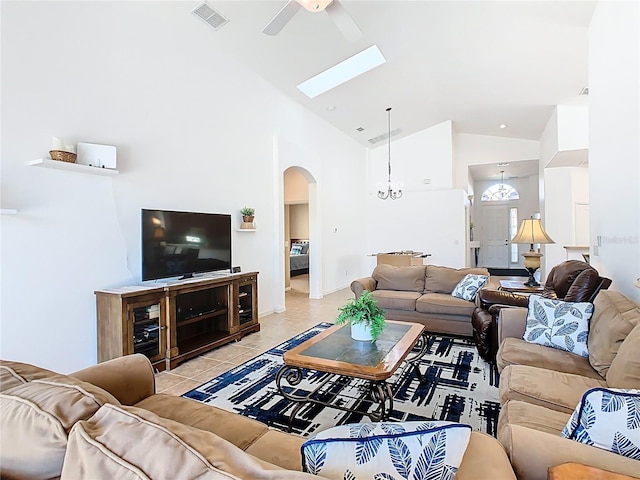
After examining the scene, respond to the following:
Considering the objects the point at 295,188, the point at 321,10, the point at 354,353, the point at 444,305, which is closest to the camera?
the point at 354,353

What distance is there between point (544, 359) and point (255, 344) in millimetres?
2965

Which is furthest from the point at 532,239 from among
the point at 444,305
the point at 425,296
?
the point at 425,296

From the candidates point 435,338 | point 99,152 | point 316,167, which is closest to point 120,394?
point 99,152

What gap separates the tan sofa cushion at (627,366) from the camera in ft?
5.41

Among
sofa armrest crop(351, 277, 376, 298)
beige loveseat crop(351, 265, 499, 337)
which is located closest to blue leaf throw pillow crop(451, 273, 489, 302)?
beige loveseat crop(351, 265, 499, 337)

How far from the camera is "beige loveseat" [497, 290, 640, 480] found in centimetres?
101

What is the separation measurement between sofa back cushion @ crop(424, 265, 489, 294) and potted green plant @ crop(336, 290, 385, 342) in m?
2.31

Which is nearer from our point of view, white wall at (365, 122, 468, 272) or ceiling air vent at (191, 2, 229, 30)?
ceiling air vent at (191, 2, 229, 30)

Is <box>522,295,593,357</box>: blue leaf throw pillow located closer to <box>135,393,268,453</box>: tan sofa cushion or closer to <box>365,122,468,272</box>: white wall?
<box>135,393,268,453</box>: tan sofa cushion

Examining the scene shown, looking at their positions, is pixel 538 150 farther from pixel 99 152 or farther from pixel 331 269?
pixel 99 152

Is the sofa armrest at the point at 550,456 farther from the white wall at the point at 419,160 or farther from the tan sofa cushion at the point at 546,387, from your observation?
the white wall at the point at 419,160

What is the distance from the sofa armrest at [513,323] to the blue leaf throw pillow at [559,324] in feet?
0.24

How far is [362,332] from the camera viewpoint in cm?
279

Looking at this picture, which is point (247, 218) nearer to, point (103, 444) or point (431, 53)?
point (431, 53)
